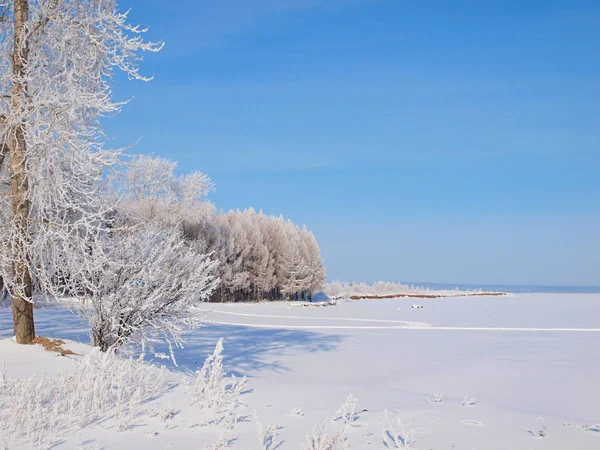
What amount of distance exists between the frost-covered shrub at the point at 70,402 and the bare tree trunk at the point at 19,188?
256cm

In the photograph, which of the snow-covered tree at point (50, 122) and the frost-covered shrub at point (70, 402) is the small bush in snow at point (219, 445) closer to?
the frost-covered shrub at point (70, 402)

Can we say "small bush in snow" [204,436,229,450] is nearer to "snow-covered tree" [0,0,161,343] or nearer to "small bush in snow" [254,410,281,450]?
"small bush in snow" [254,410,281,450]

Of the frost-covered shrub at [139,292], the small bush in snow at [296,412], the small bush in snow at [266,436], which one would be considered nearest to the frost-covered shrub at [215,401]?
the small bush in snow at [266,436]

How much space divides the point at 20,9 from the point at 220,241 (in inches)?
1249

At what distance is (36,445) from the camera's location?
12.8 ft

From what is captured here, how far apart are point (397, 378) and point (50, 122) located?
7156 millimetres

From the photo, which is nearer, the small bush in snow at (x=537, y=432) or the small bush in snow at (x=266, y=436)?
the small bush in snow at (x=266, y=436)

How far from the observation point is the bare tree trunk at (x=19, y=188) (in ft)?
25.7

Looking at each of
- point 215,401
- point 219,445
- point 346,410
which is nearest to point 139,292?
point 215,401

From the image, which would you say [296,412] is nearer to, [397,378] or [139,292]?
[139,292]

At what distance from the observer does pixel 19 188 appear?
8031 mm

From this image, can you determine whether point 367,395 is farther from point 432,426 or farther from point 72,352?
point 72,352

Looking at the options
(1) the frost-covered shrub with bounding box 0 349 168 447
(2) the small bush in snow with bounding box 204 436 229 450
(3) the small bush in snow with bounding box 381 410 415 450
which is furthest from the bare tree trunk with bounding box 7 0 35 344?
(3) the small bush in snow with bounding box 381 410 415 450

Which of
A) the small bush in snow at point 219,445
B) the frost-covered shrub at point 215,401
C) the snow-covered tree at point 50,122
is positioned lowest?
the small bush in snow at point 219,445
